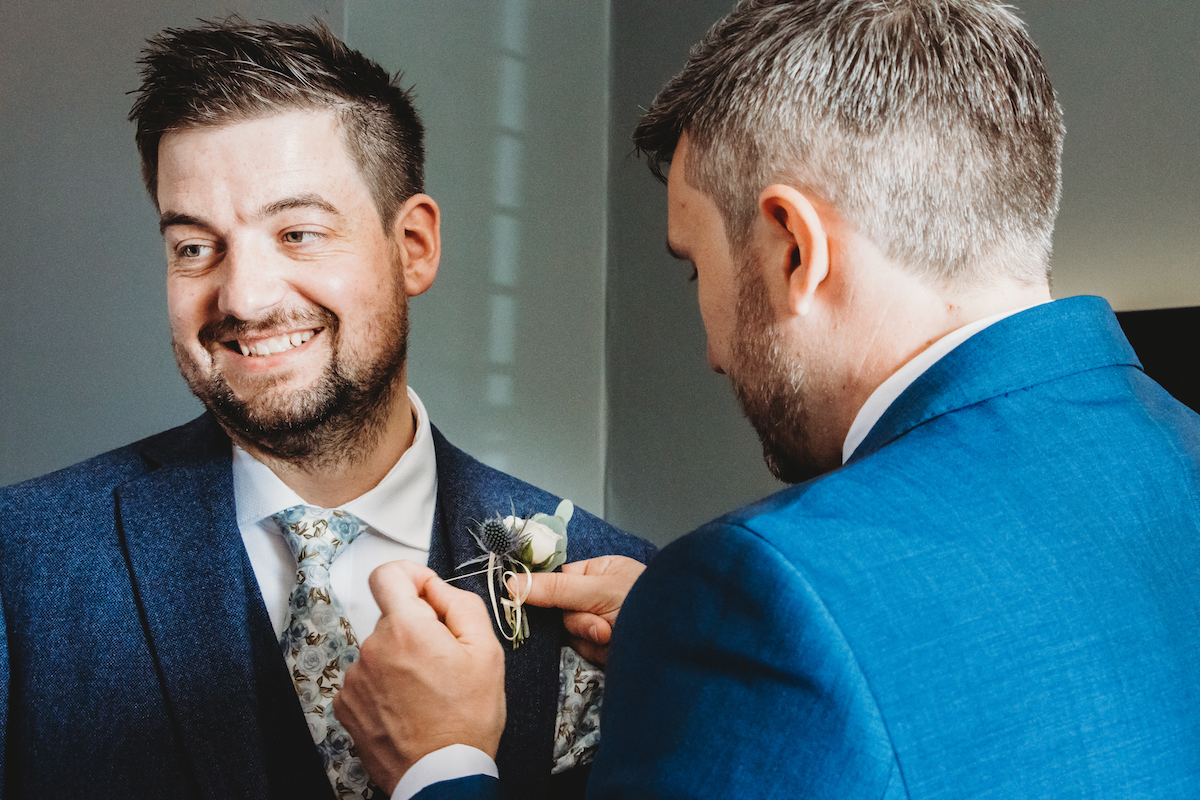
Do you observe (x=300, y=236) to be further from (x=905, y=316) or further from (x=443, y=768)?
(x=905, y=316)

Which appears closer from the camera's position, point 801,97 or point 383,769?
point 801,97

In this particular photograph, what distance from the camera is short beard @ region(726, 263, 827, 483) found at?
97 cm

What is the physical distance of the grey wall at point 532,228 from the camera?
168 centimetres

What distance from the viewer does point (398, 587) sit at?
1.19m

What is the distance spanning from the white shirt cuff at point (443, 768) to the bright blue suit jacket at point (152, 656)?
0.50 ft

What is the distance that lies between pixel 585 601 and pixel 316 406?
18.9 inches

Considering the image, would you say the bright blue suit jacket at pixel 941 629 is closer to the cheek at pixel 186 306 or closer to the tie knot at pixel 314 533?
the tie knot at pixel 314 533

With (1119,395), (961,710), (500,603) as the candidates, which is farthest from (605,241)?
(961,710)

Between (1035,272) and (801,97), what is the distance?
0.30m

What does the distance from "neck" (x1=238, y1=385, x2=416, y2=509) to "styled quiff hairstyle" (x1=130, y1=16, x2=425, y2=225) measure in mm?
341

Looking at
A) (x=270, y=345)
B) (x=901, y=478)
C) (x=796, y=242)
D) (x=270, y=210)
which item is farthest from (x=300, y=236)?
(x=901, y=478)

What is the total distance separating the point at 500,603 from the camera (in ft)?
4.32

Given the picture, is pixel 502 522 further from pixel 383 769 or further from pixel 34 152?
pixel 34 152

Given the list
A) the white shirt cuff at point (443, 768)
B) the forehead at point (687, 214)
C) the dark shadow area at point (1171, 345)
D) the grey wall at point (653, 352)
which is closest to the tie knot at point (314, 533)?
the white shirt cuff at point (443, 768)
